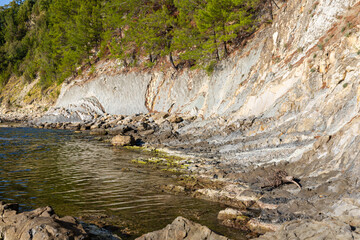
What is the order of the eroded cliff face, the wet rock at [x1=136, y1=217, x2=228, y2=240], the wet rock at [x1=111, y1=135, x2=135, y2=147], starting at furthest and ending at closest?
the wet rock at [x1=111, y1=135, x2=135, y2=147] → the eroded cliff face → the wet rock at [x1=136, y1=217, x2=228, y2=240]

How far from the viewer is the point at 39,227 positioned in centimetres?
521

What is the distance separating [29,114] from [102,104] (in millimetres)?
21739

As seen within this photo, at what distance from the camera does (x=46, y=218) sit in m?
5.59

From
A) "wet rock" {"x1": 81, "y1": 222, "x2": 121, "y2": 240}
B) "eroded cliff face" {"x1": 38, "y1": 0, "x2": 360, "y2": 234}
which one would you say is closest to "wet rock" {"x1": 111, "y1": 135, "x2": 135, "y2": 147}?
"eroded cliff face" {"x1": 38, "y1": 0, "x2": 360, "y2": 234}

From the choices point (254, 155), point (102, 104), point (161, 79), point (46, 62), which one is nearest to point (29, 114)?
point (46, 62)

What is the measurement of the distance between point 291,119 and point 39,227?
41.2 ft

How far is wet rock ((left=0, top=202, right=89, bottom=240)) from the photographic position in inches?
200

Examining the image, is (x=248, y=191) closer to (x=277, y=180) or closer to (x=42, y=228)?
(x=277, y=180)

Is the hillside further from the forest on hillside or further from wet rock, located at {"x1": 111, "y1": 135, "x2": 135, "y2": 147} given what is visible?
wet rock, located at {"x1": 111, "y1": 135, "x2": 135, "y2": 147}

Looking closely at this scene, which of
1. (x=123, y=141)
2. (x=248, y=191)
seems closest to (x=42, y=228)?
(x=248, y=191)

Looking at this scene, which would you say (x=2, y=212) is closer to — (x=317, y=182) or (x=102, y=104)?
(x=317, y=182)

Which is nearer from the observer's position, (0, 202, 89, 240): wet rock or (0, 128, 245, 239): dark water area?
(0, 202, 89, 240): wet rock

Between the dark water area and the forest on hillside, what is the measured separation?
1635 cm

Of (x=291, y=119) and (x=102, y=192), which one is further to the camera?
(x=291, y=119)
